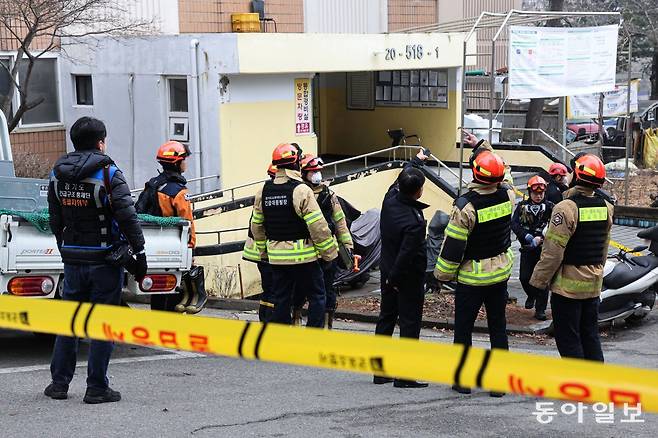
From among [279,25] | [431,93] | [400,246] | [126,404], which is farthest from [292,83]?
[126,404]

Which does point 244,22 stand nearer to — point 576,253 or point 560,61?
point 560,61

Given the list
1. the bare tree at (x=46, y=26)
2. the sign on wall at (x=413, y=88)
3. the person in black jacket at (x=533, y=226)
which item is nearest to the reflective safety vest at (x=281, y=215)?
the person in black jacket at (x=533, y=226)

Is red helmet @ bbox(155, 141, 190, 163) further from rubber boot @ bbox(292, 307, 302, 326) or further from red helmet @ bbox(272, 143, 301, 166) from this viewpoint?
rubber boot @ bbox(292, 307, 302, 326)

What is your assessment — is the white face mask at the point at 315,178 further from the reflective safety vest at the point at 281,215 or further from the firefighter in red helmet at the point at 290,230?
the reflective safety vest at the point at 281,215

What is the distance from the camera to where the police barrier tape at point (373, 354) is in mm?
3375

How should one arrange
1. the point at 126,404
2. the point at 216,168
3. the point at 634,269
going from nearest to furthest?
the point at 126,404
the point at 634,269
the point at 216,168

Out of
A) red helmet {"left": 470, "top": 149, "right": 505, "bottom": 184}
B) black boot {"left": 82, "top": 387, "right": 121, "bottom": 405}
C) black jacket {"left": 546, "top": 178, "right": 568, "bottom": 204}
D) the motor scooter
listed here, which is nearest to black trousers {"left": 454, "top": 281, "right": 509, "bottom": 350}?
red helmet {"left": 470, "top": 149, "right": 505, "bottom": 184}

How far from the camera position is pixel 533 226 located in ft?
36.1

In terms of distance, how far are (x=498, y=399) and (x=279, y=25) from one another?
49.8ft

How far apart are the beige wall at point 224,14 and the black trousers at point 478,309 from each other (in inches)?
521

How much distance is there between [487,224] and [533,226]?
4158 millimetres

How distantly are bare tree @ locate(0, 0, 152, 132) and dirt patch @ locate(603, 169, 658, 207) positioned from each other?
9.60 m

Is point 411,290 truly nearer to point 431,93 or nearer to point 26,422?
point 26,422

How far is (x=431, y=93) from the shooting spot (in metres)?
22.1
